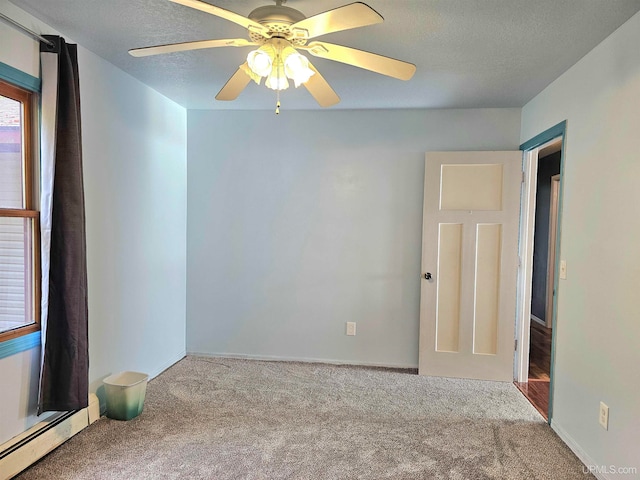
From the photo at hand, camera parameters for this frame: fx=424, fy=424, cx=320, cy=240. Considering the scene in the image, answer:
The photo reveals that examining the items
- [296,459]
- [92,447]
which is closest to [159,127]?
[92,447]

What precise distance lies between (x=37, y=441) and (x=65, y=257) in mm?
1002

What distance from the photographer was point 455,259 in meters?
3.76

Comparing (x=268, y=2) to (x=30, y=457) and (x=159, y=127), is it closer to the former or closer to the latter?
(x=159, y=127)

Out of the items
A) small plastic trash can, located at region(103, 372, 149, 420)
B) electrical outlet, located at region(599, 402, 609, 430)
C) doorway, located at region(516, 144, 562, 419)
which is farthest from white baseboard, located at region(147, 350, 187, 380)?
doorway, located at region(516, 144, 562, 419)

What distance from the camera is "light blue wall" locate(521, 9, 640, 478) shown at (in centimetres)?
205

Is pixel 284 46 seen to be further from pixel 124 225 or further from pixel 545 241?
pixel 545 241

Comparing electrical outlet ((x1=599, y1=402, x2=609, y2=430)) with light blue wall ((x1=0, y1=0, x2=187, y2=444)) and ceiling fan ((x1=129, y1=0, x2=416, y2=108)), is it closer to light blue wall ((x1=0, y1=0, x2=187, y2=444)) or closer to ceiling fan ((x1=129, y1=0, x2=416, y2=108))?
ceiling fan ((x1=129, y1=0, x2=416, y2=108))

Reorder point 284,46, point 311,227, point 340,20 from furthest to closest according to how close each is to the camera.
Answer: point 311,227 → point 284,46 → point 340,20

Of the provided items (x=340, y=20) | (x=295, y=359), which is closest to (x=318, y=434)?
(x=295, y=359)

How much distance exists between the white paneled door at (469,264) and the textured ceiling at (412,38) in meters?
0.65

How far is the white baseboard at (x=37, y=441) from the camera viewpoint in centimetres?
213

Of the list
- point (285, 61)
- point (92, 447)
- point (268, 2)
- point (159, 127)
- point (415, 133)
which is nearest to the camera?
point (285, 61)

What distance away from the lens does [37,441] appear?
7.52ft

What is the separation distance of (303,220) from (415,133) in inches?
51.5
